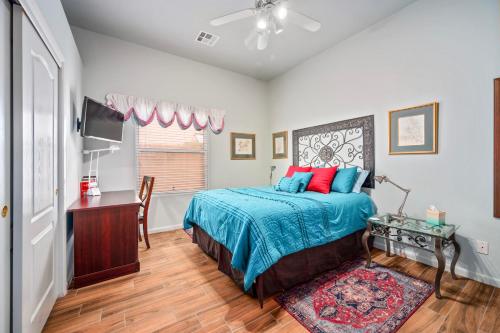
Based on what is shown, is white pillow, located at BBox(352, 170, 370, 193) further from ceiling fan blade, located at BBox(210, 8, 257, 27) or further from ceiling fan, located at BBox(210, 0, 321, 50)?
ceiling fan blade, located at BBox(210, 8, 257, 27)

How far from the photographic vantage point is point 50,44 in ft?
5.31

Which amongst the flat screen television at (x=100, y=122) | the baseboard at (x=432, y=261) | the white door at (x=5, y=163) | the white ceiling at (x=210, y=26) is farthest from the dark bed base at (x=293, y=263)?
the white ceiling at (x=210, y=26)

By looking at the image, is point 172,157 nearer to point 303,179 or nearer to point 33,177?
point 303,179

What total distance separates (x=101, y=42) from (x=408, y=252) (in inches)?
200

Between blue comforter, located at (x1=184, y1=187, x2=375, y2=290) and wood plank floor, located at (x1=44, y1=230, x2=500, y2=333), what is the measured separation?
1.01 ft

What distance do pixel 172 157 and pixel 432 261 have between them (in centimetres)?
389

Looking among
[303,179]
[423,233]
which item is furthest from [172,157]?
[423,233]

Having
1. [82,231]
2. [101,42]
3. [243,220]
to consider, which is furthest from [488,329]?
[101,42]

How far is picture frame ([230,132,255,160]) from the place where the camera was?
4355 mm

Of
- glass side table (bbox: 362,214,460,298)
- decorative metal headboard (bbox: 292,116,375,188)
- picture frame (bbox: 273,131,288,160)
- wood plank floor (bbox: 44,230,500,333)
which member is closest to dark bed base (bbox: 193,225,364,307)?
wood plank floor (bbox: 44,230,500,333)

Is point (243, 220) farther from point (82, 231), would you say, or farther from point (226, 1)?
point (226, 1)

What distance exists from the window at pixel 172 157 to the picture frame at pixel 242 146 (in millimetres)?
624

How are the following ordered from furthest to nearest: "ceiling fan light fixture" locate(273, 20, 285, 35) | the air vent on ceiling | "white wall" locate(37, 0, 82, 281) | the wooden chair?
1. the air vent on ceiling
2. the wooden chair
3. "ceiling fan light fixture" locate(273, 20, 285, 35)
4. "white wall" locate(37, 0, 82, 281)

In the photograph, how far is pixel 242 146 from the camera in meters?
4.47
